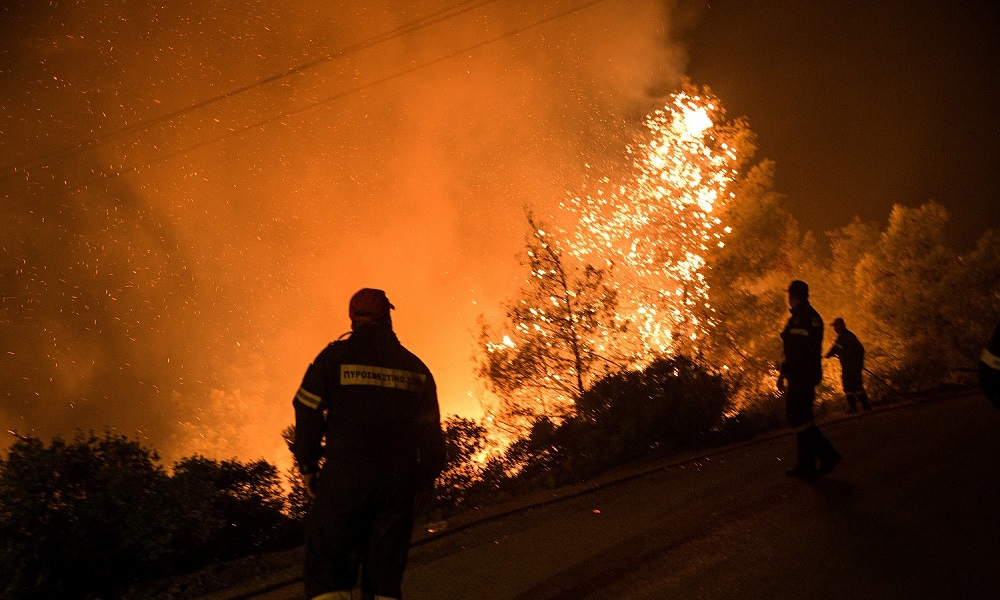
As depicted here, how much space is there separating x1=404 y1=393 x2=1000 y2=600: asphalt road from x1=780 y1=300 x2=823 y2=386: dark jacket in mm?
933

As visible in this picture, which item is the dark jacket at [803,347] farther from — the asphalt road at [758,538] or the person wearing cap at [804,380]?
the asphalt road at [758,538]

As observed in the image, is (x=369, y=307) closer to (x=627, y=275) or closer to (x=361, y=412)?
(x=361, y=412)

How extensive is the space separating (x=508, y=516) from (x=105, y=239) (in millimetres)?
52427

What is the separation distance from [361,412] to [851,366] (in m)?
12.6

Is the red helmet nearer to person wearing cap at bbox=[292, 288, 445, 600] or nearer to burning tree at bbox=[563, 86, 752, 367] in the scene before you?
person wearing cap at bbox=[292, 288, 445, 600]

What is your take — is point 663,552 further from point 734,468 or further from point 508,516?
point 734,468

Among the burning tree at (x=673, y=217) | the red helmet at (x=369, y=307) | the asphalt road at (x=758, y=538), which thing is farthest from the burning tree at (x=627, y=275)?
the red helmet at (x=369, y=307)

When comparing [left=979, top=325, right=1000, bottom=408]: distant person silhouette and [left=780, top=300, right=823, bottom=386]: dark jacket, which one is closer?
[left=979, top=325, right=1000, bottom=408]: distant person silhouette

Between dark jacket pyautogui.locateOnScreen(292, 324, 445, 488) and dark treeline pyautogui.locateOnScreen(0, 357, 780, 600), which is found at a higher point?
dark treeline pyautogui.locateOnScreen(0, 357, 780, 600)

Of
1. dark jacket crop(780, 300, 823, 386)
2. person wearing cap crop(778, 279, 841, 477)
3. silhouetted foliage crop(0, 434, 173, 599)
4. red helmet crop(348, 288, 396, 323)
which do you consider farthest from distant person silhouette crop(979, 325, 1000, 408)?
silhouetted foliage crop(0, 434, 173, 599)

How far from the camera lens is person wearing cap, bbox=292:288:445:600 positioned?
390cm

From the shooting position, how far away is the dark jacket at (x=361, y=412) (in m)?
3.96

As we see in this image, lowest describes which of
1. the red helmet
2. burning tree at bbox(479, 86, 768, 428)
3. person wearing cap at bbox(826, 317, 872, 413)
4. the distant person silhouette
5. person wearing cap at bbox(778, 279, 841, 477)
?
the distant person silhouette

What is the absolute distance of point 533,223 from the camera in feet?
62.2
